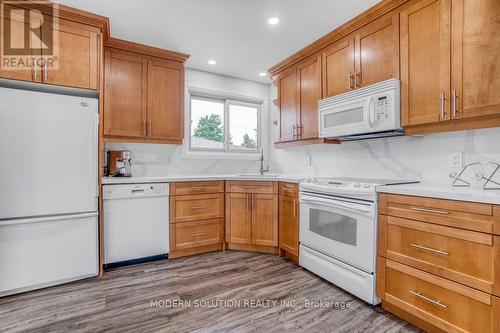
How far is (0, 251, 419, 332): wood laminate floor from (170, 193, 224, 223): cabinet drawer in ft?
1.96

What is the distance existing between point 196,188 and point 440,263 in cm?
235

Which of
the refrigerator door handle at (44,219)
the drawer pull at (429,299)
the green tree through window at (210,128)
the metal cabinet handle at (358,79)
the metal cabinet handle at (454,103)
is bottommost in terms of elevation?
the drawer pull at (429,299)

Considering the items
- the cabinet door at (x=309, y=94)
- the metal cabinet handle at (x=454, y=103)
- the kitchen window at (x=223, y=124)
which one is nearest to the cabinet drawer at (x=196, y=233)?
the kitchen window at (x=223, y=124)

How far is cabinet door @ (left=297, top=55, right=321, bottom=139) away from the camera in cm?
283

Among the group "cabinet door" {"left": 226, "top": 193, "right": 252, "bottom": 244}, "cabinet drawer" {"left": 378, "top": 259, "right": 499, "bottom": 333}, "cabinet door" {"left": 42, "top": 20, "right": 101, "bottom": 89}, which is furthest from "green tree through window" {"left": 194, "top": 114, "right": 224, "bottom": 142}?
"cabinet drawer" {"left": 378, "top": 259, "right": 499, "bottom": 333}

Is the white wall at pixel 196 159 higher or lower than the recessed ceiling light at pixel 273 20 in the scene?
lower

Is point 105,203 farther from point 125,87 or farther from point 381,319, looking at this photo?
point 381,319

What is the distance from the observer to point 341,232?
2146mm

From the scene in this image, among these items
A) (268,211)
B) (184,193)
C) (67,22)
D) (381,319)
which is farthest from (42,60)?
(381,319)

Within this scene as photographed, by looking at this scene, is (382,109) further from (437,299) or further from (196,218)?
(196,218)

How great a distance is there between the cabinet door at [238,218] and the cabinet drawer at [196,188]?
0.17 metres

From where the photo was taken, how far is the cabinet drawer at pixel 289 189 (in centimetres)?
274

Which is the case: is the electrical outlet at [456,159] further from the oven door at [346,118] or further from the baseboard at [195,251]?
the baseboard at [195,251]

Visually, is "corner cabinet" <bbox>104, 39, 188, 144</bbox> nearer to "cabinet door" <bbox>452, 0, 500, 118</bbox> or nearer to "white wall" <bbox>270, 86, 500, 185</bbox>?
"white wall" <bbox>270, 86, 500, 185</bbox>
